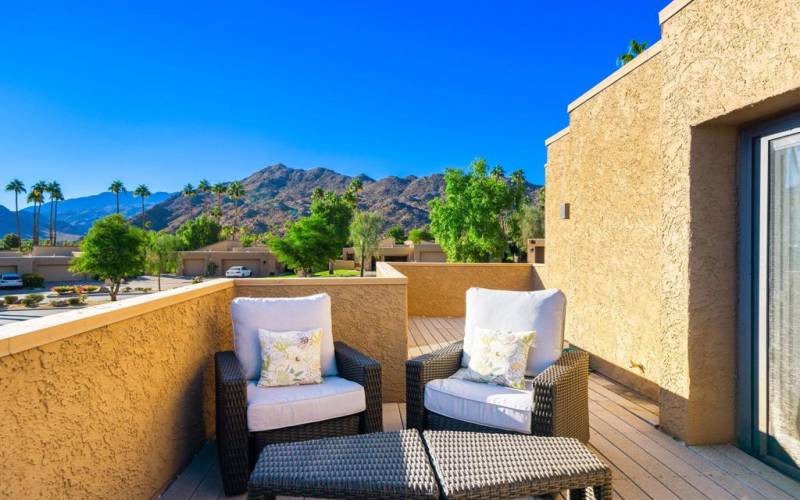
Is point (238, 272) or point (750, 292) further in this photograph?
point (238, 272)

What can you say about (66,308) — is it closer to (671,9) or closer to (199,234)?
(199,234)

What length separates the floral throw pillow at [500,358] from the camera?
9.50 ft

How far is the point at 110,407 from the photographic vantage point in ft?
6.63

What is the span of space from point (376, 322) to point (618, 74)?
3258 millimetres

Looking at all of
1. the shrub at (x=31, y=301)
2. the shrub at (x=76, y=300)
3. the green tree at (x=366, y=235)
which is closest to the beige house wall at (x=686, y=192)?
the shrub at (x=76, y=300)

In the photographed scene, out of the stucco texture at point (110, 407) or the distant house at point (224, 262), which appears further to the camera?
the distant house at point (224, 262)

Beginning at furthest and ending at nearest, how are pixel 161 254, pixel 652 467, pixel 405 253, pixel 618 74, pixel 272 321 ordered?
pixel 161 254 → pixel 405 253 → pixel 618 74 → pixel 272 321 → pixel 652 467

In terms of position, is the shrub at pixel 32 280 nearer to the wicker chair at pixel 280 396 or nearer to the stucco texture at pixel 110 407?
the stucco texture at pixel 110 407

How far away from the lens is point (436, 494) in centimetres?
164

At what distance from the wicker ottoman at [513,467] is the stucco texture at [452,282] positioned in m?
Answer: 6.10

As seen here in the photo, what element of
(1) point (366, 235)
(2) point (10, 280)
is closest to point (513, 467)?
(1) point (366, 235)

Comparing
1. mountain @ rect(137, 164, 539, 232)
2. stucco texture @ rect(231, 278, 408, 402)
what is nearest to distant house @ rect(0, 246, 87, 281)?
mountain @ rect(137, 164, 539, 232)

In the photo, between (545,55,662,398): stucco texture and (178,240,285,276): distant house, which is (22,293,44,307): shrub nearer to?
(178,240,285,276): distant house

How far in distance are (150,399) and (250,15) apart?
3779cm
